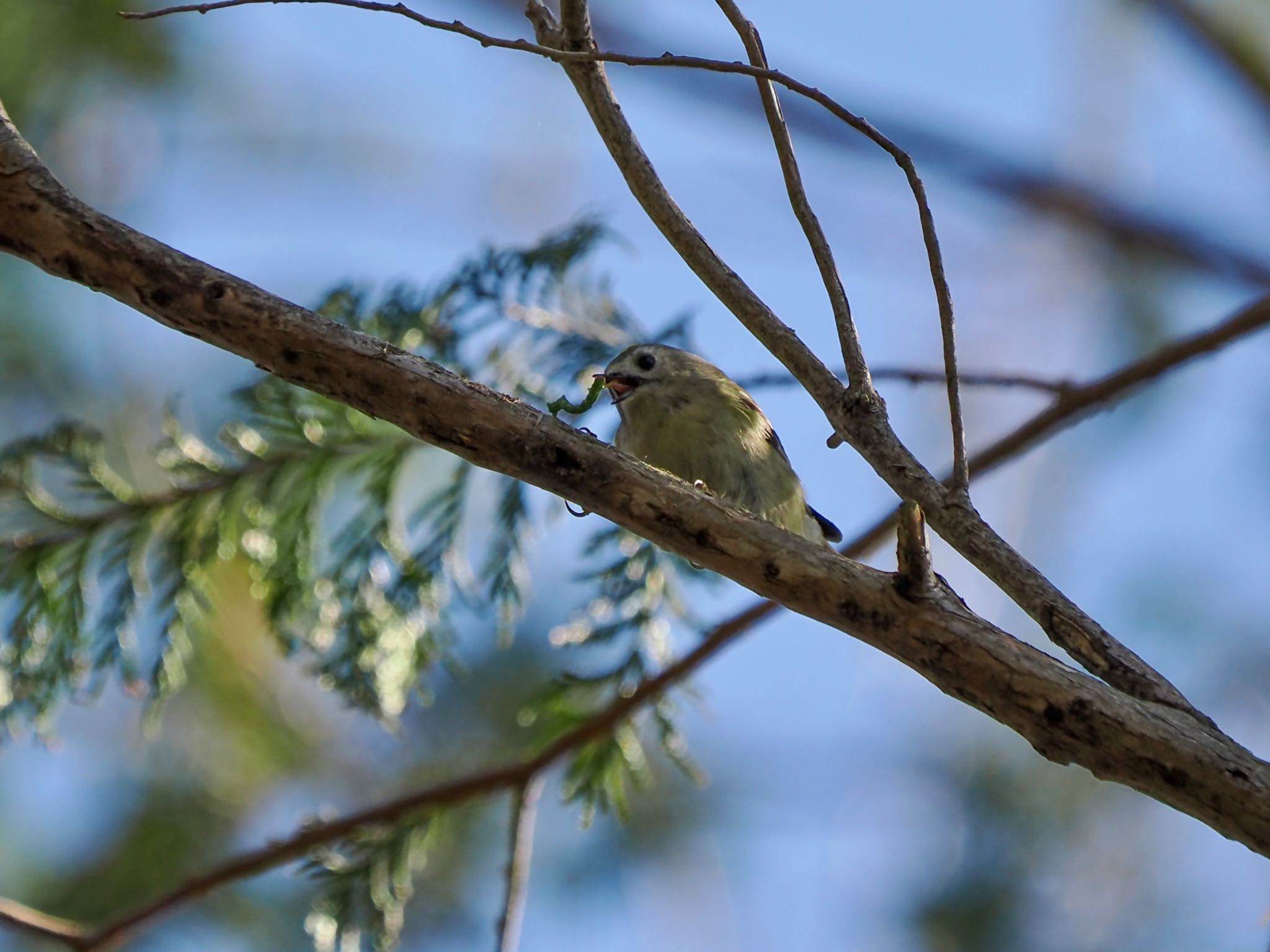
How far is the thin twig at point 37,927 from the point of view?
262 cm

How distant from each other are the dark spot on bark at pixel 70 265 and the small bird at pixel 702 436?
1985 mm

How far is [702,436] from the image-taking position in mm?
3975

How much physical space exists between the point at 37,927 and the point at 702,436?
2.19 metres

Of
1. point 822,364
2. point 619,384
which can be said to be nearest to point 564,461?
point 822,364

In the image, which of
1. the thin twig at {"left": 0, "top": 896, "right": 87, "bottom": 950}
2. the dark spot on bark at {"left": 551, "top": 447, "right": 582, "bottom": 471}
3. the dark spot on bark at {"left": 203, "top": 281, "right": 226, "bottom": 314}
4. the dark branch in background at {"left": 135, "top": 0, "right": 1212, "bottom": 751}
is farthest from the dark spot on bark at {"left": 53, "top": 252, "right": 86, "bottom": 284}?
the thin twig at {"left": 0, "top": 896, "right": 87, "bottom": 950}

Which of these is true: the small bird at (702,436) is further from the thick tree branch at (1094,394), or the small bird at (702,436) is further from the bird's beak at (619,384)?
the thick tree branch at (1094,394)

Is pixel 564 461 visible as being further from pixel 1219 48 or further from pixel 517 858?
pixel 1219 48

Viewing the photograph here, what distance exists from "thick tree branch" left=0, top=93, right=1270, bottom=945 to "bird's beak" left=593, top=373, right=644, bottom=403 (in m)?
1.94

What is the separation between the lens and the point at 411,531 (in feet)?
12.9

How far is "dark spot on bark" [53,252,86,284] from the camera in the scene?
2.19 m

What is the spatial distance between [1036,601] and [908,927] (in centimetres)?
378

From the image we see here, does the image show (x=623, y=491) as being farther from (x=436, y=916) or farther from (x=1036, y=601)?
(x=436, y=916)

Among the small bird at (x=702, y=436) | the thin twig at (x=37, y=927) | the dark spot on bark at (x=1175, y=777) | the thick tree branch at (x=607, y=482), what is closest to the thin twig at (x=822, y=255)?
the thick tree branch at (x=607, y=482)

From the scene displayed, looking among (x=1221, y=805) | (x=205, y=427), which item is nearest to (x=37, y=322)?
(x=205, y=427)
